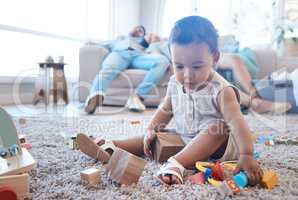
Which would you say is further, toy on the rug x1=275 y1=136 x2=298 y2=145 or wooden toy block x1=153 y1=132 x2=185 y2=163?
toy on the rug x1=275 y1=136 x2=298 y2=145

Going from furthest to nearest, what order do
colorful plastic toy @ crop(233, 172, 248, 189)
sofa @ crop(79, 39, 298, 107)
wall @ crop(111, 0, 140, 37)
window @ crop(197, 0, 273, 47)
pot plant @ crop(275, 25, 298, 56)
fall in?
wall @ crop(111, 0, 140, 37) → window @ crop(197, 0, 273, 47) → pot plant @ crop(275, 25, 298, 56) → sofa @ crop(79, 39, 298, 107) → colorful plastic toy @ crop(233, 172, 248, 189)

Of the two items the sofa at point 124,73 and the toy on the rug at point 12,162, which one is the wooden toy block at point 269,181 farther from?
the sofa at point 124,73

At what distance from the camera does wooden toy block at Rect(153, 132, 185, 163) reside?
71 cm

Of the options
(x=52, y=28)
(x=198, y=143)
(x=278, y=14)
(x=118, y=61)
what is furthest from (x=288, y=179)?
(x=278, y=14)

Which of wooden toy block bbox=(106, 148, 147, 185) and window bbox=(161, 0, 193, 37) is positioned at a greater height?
window bbox=(161, 0, 193, 37)

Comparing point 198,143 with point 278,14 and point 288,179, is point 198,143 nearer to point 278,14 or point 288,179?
point 288,179

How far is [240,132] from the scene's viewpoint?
0.61 metres

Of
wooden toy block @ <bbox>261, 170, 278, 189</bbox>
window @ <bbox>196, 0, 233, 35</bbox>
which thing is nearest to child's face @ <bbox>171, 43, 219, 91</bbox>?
wooden toy block @ <bbox>261, 170, 278, 189</bbox>

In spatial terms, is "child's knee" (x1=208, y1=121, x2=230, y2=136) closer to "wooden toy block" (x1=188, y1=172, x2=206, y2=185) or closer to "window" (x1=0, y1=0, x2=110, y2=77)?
"wooden toy block" (x1=188, y1=172, x2=206, y2=185)

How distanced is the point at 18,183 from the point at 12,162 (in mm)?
74

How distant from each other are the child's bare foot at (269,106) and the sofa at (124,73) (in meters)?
0.41

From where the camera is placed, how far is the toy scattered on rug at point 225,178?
514 mm

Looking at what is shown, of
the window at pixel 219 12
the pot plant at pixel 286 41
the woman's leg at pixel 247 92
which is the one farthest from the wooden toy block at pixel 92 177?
the window at pixel 219 12

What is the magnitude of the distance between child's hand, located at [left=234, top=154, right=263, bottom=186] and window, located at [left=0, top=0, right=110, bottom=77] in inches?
81.5
